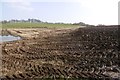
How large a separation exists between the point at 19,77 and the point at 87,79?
432 cm

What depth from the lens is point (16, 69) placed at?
856 inches

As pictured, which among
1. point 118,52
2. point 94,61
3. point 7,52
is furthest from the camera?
point 7,52

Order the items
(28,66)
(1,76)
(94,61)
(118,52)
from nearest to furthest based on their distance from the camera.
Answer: (1,76)
(28,66)
(94,61)
(118,52)

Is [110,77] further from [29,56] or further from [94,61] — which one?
Result: [29,56]

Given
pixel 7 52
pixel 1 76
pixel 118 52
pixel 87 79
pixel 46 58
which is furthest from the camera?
pixel 7 52

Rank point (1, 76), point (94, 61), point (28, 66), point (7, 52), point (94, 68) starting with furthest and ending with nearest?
point (7, 52) → point (94, 61) → point (28, 66) → point (94, 68) → point (1, 76)

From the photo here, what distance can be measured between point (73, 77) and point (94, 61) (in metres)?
6.24

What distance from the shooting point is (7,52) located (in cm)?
3067

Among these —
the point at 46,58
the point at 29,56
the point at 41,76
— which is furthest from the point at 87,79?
the point at 29,56

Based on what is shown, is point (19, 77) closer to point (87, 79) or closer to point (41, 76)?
point (41, 76)

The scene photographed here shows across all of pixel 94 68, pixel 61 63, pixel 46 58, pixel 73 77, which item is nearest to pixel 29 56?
pixel 46 58

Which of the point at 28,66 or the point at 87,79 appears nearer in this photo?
the point at 87,79

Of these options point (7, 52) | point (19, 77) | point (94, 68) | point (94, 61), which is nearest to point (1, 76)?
point (19, 77)

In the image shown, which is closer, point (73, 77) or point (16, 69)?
point (73, 77)
